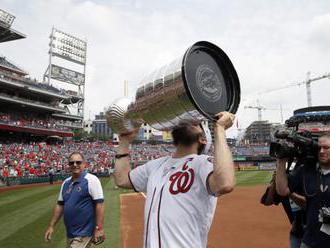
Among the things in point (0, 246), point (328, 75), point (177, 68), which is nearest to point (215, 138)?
point (177, 68)

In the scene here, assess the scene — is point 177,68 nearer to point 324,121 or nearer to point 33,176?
point 33,176

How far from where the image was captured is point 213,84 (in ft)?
7.50

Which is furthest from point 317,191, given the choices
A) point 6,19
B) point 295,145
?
point 6,19

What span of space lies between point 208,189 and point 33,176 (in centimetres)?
3026

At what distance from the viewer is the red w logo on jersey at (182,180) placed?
2252mm

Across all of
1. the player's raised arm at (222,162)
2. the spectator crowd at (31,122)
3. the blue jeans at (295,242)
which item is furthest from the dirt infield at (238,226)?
the spectator crowd at (31,122)

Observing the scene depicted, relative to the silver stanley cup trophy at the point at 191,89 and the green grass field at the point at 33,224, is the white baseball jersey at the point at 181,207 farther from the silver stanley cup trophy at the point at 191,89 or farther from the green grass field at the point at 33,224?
the green grass field at the point at 33,224

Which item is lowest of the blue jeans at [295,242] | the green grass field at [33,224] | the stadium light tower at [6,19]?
the green grass field at [33,224]

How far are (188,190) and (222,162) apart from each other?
0.98 ft

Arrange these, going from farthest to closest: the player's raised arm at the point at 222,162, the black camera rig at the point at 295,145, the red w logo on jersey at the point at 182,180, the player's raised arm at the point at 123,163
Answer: the black camera rig at the point at 295,145 → the player's raised arm at the point at 123,163 → the red w logo on jersey at the point at 182,180 → the player's raised arm at the point at 222,162

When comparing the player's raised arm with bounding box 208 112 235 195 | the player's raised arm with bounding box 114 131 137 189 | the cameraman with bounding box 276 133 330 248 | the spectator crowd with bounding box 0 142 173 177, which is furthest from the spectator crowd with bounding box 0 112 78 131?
the player's raised arm with bounding box 208 112 235 195

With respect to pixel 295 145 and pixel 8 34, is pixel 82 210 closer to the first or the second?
pixel 295 145

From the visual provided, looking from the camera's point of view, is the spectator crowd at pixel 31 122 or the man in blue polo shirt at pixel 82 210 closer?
the man in blue polo shirt at pixel 82 210

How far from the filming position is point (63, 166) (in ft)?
121
